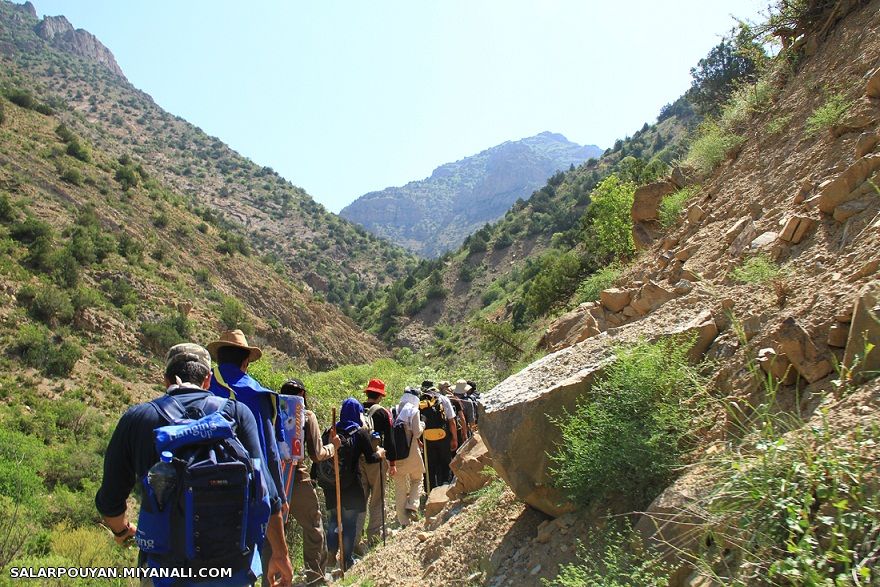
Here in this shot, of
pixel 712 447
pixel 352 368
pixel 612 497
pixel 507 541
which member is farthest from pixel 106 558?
pixel 352 368

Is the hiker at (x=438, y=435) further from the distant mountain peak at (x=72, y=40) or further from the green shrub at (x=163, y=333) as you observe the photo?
the distant mountain peak at (x=72, y=40)

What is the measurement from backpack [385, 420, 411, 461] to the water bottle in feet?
13.5

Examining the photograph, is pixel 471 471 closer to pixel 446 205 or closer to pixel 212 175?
pixel 212 175

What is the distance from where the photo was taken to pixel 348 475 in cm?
580

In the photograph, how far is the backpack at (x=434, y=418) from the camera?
7.60 metres

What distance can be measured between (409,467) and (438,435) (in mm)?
1190

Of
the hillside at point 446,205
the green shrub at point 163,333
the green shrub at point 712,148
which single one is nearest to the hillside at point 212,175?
the green shrub at point 163,333

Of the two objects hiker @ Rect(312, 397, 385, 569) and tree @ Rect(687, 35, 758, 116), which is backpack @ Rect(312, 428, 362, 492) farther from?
tree @ Rect(687, 35, 758, 116)

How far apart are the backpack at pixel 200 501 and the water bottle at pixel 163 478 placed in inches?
0.5

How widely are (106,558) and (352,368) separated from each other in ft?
59.4

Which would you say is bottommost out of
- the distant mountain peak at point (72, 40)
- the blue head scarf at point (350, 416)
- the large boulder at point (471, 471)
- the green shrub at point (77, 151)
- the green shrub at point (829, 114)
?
the large boulder at point (471, 471)

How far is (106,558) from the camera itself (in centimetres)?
809

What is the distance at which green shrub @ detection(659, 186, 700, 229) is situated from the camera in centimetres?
893

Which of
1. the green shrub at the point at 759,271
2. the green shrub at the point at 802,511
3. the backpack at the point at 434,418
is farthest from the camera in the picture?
the backpack at the point at 434,418
